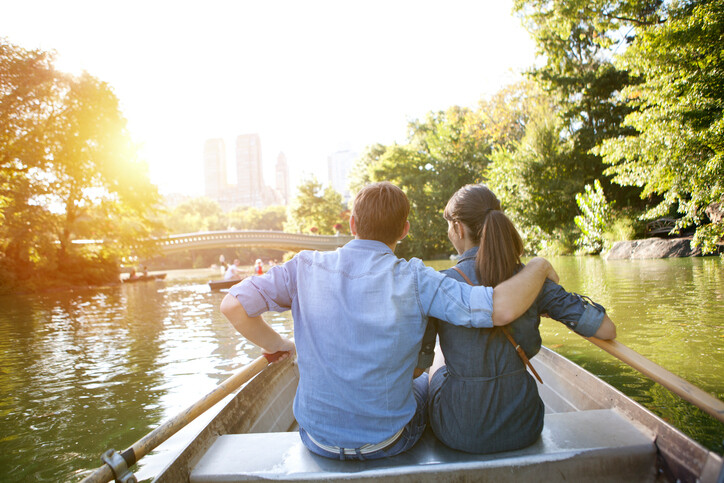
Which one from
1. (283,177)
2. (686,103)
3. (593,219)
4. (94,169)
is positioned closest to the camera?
(686,103)

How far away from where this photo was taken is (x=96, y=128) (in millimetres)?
16750

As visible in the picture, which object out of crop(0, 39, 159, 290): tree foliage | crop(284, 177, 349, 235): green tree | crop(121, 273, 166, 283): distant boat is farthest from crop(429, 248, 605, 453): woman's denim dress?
crop(284, 177, 349, 235): green tree

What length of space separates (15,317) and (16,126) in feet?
22.6

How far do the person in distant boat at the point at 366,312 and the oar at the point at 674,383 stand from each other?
1.72 ft

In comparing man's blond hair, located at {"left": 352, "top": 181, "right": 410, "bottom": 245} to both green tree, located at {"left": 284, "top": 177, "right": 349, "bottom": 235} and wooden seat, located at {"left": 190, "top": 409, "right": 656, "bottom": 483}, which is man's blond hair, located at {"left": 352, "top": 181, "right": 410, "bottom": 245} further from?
green tree, located at {"left": 284, "top": 177, "right": 349, "bottom": 235}

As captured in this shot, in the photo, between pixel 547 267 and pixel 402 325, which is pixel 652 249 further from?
pixel 402 325

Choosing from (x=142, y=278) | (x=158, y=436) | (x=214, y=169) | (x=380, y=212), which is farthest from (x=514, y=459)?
(x=214, y=169)

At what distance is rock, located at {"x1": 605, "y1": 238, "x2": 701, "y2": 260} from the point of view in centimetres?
1252

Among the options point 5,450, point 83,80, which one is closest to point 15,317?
point 5,450

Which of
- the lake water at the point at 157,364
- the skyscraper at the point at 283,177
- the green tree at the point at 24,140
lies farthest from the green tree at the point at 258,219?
the skyscraper at the point at 283,177

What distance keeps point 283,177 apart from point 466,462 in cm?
14678

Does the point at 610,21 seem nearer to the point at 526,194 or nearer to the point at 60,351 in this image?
the point at 526,194

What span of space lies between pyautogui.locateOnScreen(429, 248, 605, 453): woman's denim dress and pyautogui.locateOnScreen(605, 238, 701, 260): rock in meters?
13.1

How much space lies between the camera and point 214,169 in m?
135
